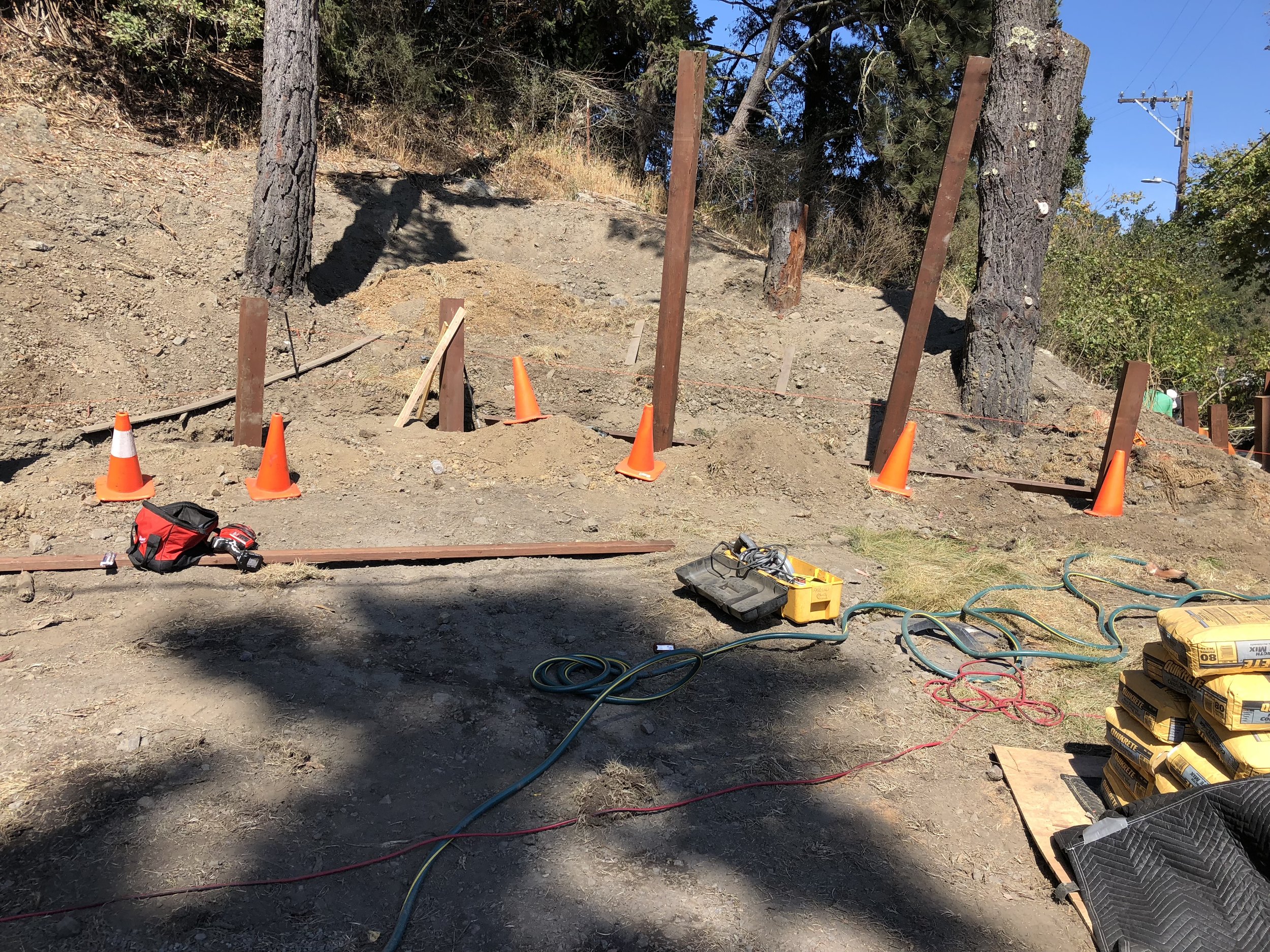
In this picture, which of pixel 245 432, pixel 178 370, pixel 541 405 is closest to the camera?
pixel 245 432

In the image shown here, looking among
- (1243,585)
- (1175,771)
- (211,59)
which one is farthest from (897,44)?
(1175,771)

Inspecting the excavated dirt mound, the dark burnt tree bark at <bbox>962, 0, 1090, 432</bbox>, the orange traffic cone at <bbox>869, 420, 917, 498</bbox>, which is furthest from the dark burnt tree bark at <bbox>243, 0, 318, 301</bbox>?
the dark burnt tree bark at <bbox>962, 0, 1090, 432</bbox>


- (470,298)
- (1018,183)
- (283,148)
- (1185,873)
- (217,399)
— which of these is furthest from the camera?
(470,298)

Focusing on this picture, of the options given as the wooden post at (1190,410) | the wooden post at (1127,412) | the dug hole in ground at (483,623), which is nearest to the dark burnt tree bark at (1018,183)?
the dug hole in ground at (483,623)

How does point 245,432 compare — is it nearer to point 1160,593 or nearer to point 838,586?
point 838,586

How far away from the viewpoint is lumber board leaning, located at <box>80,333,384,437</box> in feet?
22.6

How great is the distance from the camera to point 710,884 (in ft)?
9.11

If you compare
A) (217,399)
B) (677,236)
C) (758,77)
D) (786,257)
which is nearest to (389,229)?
(217,399)

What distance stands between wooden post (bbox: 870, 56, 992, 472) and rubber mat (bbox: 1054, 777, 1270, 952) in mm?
5139

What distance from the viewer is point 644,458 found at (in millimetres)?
7078

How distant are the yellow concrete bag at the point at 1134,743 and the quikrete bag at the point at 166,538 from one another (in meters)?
4.59

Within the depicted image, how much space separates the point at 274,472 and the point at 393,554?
1526 mm

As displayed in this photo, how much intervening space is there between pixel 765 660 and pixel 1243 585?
12.3ft

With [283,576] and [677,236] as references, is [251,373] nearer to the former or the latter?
[283,576]
